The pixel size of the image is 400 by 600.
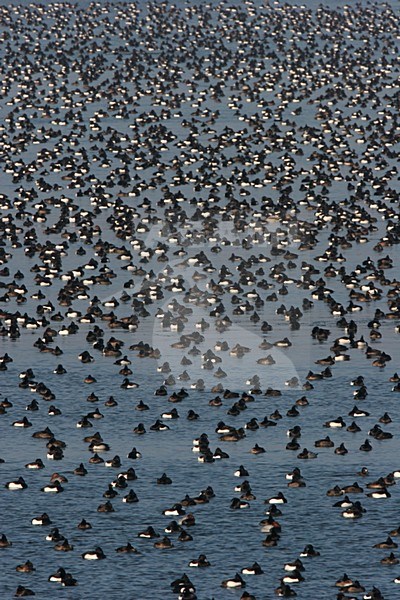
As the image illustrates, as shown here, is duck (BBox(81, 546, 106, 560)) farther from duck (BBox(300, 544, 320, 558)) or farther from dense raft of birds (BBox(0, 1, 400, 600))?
duck (BBox(300, 544, 320, 558))

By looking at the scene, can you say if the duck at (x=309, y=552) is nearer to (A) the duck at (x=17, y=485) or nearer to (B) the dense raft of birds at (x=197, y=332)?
(B) the dense raft of birds at (x=197, y=332)

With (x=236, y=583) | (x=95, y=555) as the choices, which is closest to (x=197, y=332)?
(x=95, y=555)

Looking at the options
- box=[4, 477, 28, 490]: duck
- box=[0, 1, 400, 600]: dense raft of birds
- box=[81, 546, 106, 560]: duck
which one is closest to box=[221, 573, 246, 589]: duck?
box=[0, 1, 400, 600]: dense raft of birds

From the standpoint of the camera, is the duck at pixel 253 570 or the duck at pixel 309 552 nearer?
the duck at pixel 253 570

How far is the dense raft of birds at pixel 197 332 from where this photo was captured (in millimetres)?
75062

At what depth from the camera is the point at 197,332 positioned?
356 ft

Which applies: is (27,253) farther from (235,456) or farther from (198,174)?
(235,456)

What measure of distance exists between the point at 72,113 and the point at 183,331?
277 feet

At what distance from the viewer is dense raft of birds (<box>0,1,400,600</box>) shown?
7506cm

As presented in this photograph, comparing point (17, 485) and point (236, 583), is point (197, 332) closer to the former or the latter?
point (17, 485)

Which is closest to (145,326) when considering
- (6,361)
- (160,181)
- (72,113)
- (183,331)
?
(183,331)

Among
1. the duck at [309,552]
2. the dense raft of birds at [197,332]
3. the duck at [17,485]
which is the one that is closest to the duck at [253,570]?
the dense raft of birds at [197,332]

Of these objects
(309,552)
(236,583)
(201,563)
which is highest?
(309,552)

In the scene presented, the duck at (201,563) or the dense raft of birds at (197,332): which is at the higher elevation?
the dense raft of birds at (197,332)
